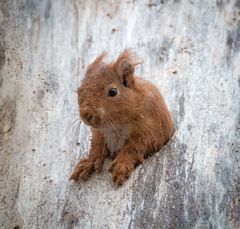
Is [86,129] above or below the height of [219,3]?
below

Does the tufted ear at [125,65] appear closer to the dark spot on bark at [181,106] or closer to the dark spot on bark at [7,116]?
the dark spot on bark at [181,106]

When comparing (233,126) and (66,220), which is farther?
(233,126)

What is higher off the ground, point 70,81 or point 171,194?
point 70,81

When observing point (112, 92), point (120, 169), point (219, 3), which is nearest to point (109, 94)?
point (112, 92)

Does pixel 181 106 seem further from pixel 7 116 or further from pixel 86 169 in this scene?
pixel 7 116

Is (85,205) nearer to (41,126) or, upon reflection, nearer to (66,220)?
(66,220)

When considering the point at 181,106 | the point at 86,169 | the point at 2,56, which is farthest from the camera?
the point at 2,56

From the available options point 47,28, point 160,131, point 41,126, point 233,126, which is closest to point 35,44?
point 47,28
